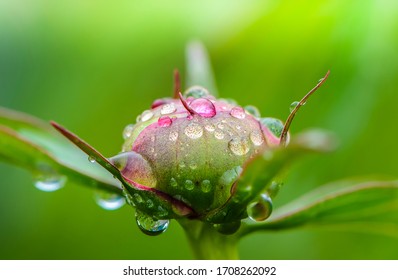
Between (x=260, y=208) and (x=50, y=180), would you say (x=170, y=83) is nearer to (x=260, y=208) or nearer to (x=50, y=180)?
(x=50, y=180)

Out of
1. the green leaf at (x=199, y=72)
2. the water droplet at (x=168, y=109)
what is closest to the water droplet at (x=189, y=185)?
the water droplet at (x=168, y=109)

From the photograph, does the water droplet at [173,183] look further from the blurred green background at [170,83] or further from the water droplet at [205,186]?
the blurred green background at [170,83]

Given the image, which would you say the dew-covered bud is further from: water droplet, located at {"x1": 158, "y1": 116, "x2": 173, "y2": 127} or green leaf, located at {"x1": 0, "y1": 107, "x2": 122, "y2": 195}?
green leaf, located at {"x1": 0, "y1": 107, "x2": 122, "y2": 195}

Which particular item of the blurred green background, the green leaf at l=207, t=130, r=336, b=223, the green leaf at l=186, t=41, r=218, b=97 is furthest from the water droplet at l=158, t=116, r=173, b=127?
the blurred green background

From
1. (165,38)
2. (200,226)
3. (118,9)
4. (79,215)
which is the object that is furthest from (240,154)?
(118,9)

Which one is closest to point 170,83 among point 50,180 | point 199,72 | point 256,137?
point 199,72
